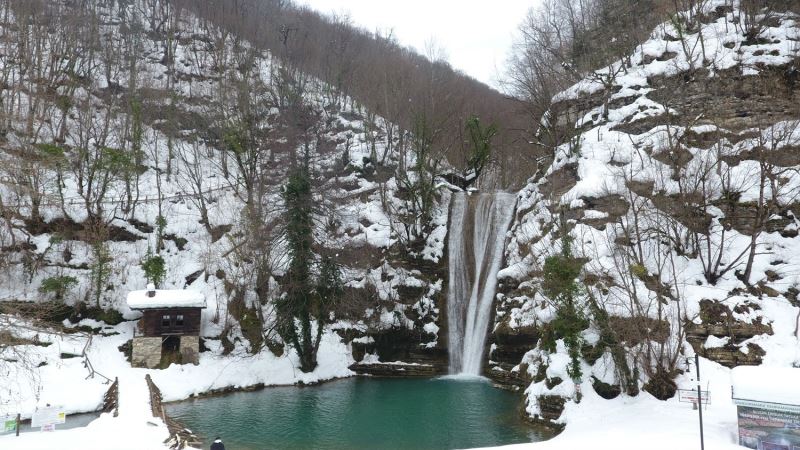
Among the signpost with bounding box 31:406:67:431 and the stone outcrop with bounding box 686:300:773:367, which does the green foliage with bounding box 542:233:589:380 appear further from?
the signpost with bounding box 31:406:67:431

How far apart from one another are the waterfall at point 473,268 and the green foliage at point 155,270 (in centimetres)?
1654

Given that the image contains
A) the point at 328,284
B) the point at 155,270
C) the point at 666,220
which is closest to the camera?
the point at 666,220

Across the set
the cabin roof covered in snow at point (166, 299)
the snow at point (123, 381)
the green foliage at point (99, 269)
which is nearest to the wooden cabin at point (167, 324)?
the cabin roof covered in snow at point (166, 299)

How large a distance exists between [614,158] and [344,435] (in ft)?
62.9

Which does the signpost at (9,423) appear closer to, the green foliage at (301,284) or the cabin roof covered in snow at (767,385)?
the green foliage at (301,284)

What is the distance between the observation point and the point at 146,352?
932 inches

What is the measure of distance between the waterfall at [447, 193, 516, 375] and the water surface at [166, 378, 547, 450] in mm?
2845

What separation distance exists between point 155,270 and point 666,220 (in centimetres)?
2549

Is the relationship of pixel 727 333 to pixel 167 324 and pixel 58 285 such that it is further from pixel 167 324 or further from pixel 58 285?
pixel 58 285

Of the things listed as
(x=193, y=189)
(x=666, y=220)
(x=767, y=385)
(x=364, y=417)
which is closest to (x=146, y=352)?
(x=364, y=417)

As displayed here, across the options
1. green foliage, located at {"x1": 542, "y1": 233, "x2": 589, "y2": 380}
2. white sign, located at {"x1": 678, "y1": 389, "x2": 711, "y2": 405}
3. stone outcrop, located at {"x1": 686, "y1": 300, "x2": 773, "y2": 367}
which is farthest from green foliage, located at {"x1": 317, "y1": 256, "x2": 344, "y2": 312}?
white sign, located at {"x1": 678, "y1": 389, "x2": 711, "y2": 405}

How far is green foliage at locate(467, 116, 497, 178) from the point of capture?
118ft

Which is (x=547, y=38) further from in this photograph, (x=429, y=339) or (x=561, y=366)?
(x=561, y=366)

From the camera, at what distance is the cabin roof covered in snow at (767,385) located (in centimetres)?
1027
